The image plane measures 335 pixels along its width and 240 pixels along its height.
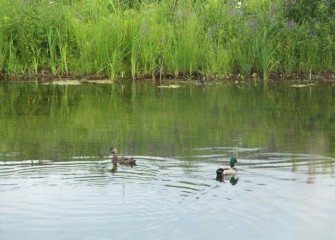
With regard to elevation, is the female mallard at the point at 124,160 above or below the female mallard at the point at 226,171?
above

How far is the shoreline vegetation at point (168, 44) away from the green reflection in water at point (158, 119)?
2.96 ft

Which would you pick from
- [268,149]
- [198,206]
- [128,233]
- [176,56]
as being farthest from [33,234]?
[176,56]

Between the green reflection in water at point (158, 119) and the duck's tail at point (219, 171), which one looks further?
the green reflection in water at point (158, 119)

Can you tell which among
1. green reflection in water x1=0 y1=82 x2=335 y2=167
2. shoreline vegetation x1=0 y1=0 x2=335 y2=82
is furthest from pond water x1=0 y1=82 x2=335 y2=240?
shoreline vegetation x1=0 y1=0 x2=335 y2=82

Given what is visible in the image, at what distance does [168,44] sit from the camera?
1809 centimetres

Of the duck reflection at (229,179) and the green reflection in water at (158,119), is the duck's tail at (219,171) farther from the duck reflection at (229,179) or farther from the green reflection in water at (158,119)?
the green reflection in water at (158,119)

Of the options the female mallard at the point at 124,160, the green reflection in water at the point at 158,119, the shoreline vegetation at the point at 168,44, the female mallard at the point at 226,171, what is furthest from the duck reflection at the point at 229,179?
the shoreline vegetation at the point at 168,44

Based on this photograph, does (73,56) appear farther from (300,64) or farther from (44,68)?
(300,64)

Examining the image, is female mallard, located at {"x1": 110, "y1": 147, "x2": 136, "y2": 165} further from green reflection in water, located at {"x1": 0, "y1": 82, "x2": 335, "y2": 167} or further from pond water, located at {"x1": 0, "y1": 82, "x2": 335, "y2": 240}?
green reflection in water, located at {"x1": 0, "y1": 82, "x2": 335, "y2": 167}

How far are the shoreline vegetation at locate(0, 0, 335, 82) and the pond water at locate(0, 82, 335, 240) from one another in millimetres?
1981

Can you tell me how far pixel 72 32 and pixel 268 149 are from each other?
28.9 ft

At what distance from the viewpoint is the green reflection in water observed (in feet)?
35.8

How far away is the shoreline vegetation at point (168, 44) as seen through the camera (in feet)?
59.1

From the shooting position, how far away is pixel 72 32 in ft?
60.9
